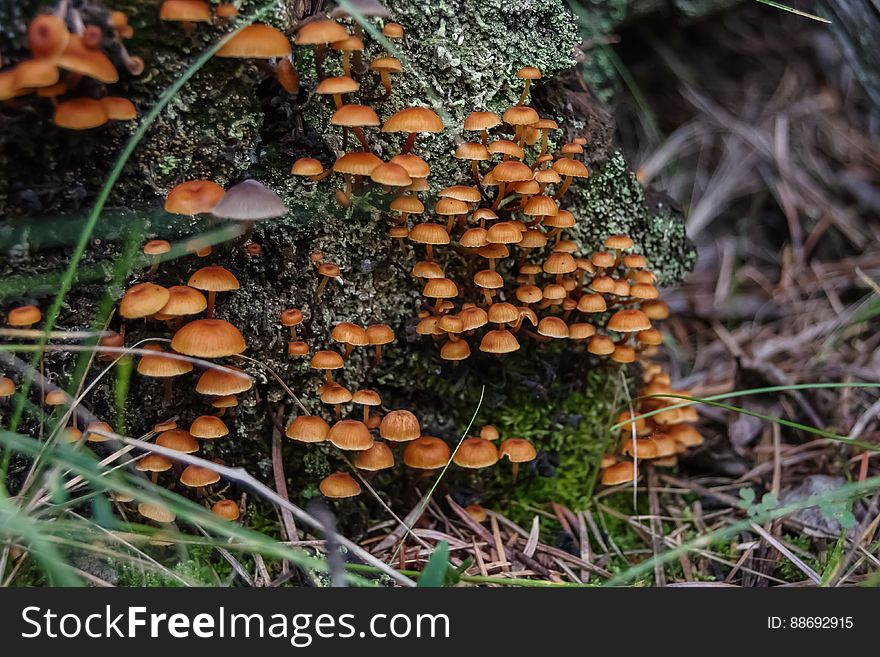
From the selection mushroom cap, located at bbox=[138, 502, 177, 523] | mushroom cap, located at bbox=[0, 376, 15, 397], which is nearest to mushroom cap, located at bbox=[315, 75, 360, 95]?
mushroom cap, located at bbox=[0, 376, 15, 397]

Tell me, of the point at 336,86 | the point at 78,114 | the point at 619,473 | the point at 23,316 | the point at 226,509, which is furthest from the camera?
the point at 619,473

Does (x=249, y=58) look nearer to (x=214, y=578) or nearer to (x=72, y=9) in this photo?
(x=72, y=9)

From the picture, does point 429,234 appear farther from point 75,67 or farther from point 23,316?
point 23,316

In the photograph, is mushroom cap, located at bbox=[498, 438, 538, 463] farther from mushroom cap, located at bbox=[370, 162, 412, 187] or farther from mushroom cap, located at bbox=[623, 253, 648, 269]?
mushroom cap, located at bbox=[370, 162, 412, 187]

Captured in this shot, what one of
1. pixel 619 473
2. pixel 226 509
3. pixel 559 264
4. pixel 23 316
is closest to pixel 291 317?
pixel 226 509

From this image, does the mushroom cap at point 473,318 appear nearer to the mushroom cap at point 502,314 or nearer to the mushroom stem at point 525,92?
the mushroom cap at point 502,314
